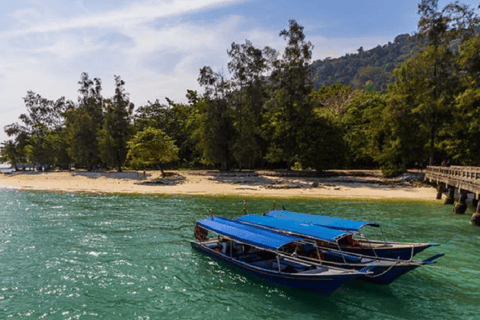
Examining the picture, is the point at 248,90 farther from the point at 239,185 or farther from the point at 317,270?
the point at 317,270

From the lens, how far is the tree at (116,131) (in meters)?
70.8

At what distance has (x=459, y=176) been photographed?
31562 mm

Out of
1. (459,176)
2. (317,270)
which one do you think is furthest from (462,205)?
(317,270)

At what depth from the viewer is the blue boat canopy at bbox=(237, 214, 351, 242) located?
Answer: 1673 cm

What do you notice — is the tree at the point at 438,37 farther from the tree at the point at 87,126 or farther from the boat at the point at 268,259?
the tree at the point at 87,126

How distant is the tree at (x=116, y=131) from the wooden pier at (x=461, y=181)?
Result: 6087cm

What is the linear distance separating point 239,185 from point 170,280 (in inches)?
1448

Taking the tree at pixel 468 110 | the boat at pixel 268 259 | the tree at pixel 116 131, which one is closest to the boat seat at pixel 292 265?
the boat at pixel 268 259

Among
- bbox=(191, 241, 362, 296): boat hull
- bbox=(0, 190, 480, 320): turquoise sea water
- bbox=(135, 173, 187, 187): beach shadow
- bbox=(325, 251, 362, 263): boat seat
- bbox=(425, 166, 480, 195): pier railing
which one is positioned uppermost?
bbox=(425, 166, 480, 195): pier railing

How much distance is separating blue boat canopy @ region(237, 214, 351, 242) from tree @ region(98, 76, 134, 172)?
57.5 m

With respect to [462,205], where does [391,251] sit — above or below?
above

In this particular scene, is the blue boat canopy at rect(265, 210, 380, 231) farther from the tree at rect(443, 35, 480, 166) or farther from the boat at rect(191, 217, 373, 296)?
the tree at rect(443, 35, 480, 166)

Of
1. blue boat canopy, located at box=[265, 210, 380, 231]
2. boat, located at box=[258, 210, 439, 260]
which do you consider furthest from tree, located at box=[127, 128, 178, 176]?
boat, located at box=[258, 210, 439, 260]

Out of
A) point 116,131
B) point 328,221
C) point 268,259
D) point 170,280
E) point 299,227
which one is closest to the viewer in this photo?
point 170,280
